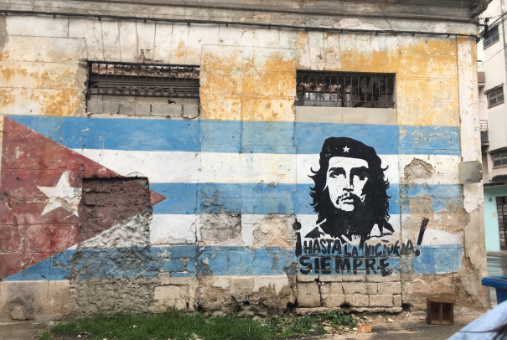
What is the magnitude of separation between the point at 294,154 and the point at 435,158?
2.61 meters

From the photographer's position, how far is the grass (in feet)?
15.8

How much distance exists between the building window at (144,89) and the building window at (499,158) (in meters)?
19.1

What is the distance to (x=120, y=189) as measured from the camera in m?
5.63

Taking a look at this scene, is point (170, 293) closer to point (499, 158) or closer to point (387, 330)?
point (387, 330)

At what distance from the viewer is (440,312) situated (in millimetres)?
5543

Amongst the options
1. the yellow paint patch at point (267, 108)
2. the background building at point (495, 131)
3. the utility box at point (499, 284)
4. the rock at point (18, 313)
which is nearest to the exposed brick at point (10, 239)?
the rock at point (18, 313)

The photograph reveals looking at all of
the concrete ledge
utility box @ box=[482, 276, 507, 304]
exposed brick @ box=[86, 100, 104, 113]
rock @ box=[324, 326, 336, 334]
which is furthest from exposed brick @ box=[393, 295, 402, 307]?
exposed brick @ box=[86, 100, 104, 113]

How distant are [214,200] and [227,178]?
43cm

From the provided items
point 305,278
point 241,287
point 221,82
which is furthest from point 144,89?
point 305,278

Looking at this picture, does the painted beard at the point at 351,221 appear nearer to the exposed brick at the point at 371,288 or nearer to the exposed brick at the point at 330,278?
the exposed brick at the point at 330,278

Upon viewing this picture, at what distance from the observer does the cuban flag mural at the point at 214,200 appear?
548 centimetres

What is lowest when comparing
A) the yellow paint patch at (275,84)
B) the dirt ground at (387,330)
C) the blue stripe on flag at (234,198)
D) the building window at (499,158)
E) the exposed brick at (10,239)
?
the dirt ground at (387,330)

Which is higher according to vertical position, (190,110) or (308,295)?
(190,110)

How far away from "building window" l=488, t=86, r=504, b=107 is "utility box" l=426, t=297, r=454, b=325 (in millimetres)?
17653
